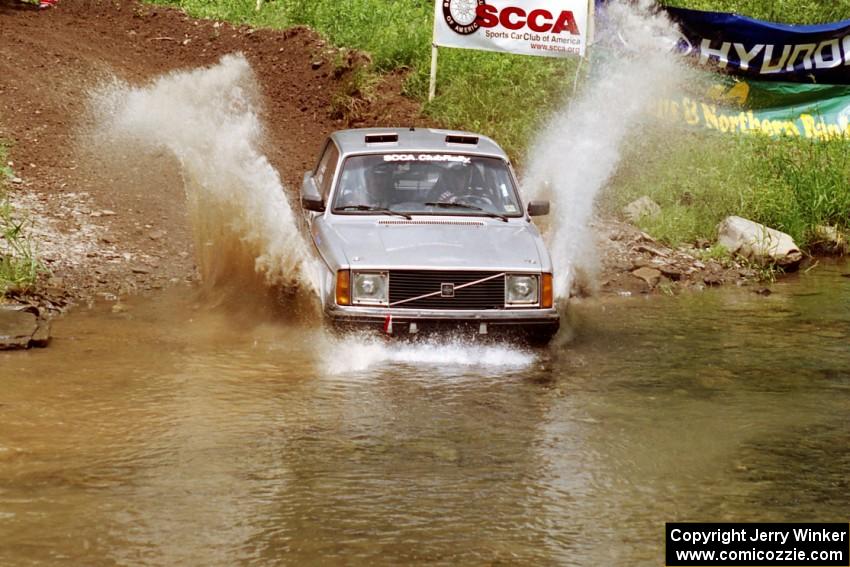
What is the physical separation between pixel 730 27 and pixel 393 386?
10944 millimetres

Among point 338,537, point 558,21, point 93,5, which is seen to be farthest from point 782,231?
point 93,5

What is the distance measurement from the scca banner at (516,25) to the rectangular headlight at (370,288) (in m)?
8.01

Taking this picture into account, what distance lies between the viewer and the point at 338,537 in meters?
5.82

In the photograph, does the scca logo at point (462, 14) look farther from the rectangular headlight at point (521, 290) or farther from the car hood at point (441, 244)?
the rectangular headlight at point (521, 290)

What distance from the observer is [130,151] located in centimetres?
1491

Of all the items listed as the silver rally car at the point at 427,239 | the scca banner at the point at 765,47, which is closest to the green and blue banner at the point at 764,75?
the scca banner at the point at 765,47

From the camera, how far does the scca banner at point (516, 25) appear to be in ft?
52.2

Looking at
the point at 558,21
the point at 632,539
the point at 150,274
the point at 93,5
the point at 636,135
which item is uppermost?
the point at 93,5

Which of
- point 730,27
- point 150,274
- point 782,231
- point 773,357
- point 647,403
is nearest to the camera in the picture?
point 647,403

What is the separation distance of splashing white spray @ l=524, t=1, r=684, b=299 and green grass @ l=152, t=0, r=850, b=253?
0.25 metres

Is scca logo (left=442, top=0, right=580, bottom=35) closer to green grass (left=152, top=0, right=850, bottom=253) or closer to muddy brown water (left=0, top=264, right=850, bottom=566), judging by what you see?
green grass (left=152, top=0, right=850, bottom=253)

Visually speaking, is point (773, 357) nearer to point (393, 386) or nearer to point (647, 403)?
point (647, 403)

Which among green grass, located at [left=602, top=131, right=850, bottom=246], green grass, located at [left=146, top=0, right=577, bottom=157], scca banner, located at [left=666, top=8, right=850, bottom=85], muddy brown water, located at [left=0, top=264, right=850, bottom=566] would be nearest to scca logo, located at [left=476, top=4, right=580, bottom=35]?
green grass, located at [left=146, top=0, right=577, bottom=157]

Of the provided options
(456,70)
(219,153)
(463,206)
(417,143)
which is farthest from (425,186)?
(456,70)
